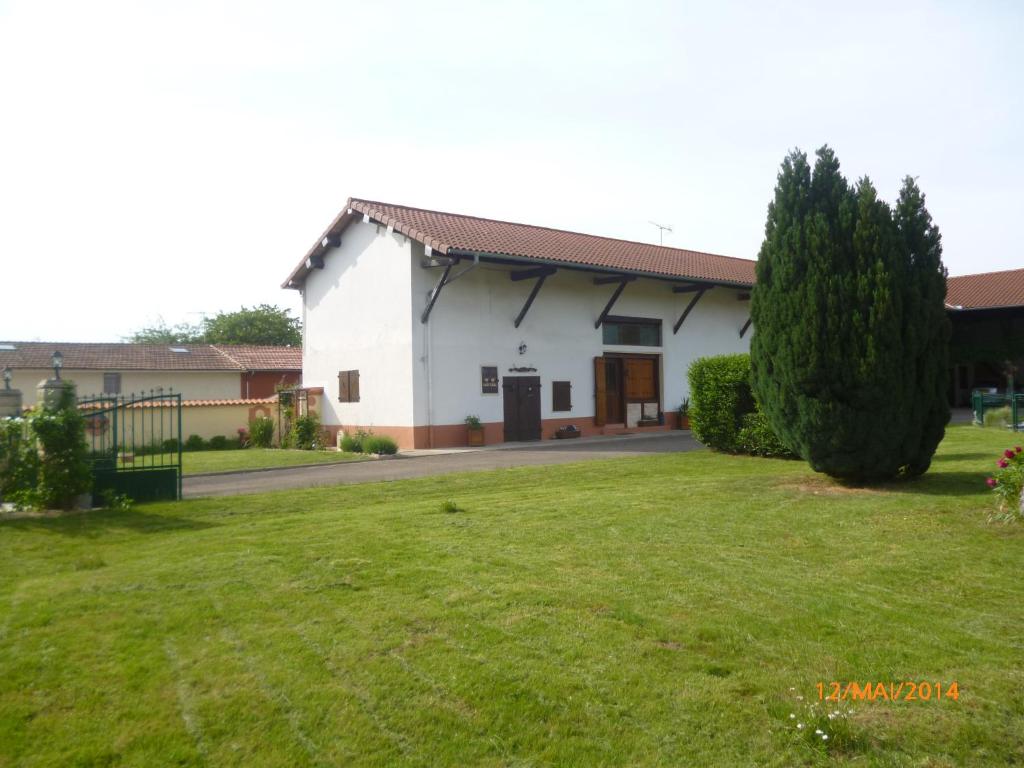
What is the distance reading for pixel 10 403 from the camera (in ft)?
33.4

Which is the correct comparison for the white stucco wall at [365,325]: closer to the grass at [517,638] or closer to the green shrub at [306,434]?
the green shrub at [306,434]

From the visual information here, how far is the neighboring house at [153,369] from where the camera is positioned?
35125mm

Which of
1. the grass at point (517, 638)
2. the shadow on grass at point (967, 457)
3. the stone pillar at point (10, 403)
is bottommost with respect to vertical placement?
the grass at point (517, 638)

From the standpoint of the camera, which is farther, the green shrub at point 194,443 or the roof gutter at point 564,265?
the green shrub at point 194,443

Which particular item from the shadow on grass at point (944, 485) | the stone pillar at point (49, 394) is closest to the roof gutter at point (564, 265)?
the stone pillar at point (49, 394)

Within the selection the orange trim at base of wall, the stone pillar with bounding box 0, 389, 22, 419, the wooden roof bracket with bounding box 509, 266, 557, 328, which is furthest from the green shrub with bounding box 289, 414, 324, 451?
the stone pillar with bounding box 0, 389, 22, 419

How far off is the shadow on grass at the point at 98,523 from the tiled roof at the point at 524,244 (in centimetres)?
1081

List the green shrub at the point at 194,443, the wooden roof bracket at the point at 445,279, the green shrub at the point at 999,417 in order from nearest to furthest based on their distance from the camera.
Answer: the green shrub at the point at 999,417
the wooden roof bracket at the point at 445,279
the green shrub at the point at 194,443

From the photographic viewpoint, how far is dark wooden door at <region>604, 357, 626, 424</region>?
23866 millimetres

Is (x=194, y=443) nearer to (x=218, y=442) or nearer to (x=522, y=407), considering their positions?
(x=218, y=442)

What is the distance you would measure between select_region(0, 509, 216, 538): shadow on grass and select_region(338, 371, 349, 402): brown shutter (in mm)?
13530

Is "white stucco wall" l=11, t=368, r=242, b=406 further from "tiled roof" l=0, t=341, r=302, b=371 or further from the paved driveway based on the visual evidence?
the paved driveway

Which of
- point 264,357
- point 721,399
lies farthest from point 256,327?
point 721,399

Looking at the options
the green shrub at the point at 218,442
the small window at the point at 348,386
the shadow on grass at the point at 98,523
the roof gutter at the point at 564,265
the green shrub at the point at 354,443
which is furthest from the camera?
the green shrub at the point at 218,442
